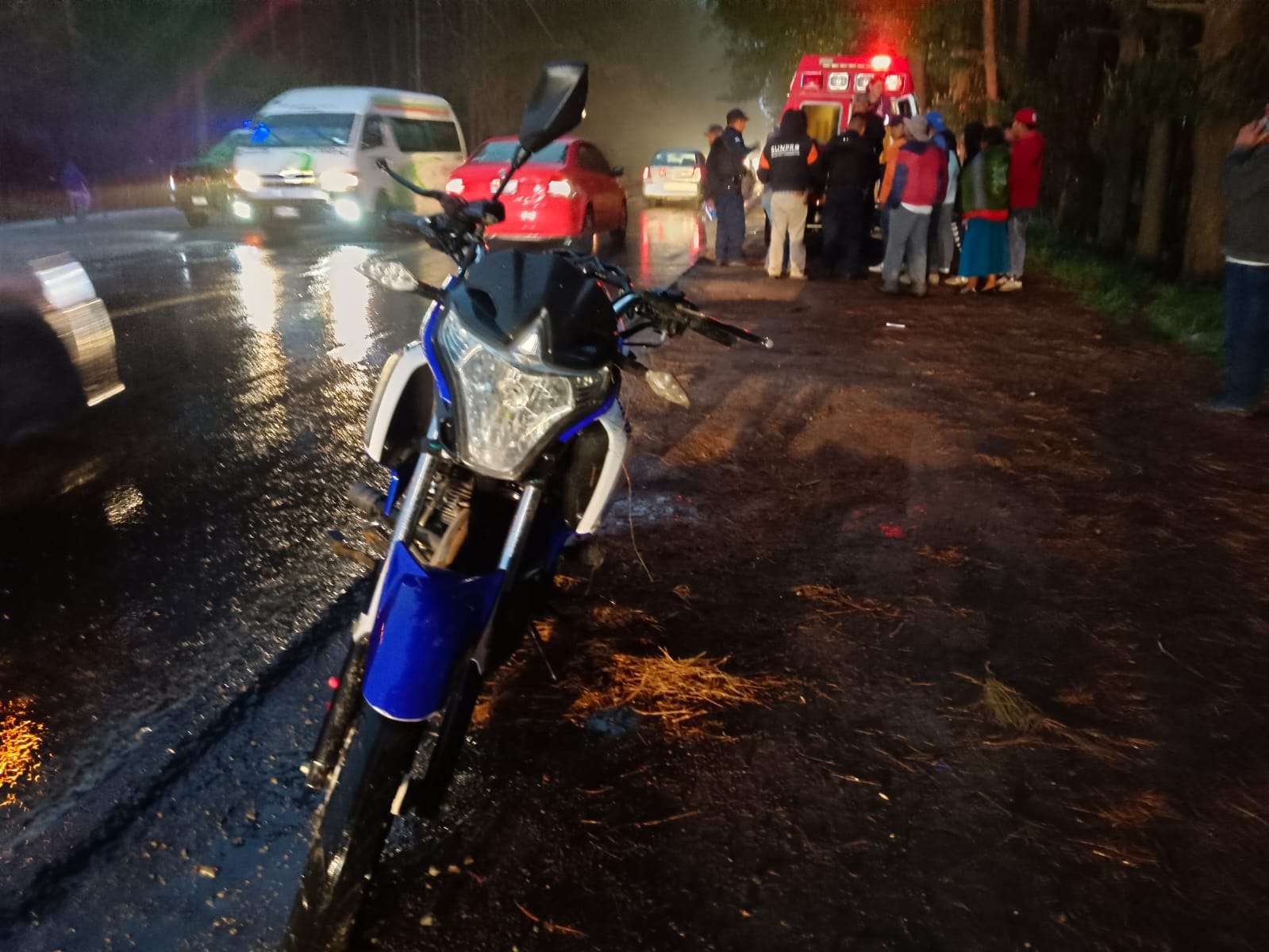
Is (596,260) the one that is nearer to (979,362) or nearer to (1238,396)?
(1238,396)

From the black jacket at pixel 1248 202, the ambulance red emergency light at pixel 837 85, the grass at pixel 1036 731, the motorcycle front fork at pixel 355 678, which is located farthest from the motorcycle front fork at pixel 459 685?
the ambulance red emergency light at pixel 837 85

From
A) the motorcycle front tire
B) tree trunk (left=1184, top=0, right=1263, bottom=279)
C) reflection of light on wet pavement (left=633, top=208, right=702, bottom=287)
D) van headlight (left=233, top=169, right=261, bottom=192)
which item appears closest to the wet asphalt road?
the motorcycle front tire

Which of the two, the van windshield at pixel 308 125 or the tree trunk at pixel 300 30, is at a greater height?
the tree trunk at pixel 300 30

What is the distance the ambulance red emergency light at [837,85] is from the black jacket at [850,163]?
4269 mm

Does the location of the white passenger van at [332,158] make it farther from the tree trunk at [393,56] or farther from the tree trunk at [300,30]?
the tree trunk at [393,56]

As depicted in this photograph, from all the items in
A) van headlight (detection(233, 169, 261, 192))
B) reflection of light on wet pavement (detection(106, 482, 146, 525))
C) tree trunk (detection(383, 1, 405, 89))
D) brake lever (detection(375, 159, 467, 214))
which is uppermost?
tree trunk (detection(383, 1, 405, 89))

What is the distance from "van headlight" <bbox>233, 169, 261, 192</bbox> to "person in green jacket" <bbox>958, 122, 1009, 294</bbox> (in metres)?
10.1

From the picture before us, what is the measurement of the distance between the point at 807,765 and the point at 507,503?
123 cm

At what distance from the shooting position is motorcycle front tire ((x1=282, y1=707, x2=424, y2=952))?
2281 mm

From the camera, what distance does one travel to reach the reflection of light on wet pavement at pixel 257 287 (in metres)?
9.44

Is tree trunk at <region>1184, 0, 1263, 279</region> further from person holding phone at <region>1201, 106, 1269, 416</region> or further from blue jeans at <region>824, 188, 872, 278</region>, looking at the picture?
person holding phone at <region>1201, 106, 1269, 416</region>

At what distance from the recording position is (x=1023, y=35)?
2052 cm

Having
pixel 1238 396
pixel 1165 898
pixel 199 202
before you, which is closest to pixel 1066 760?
pixel 1165 898

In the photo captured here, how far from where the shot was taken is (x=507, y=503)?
2.82m
